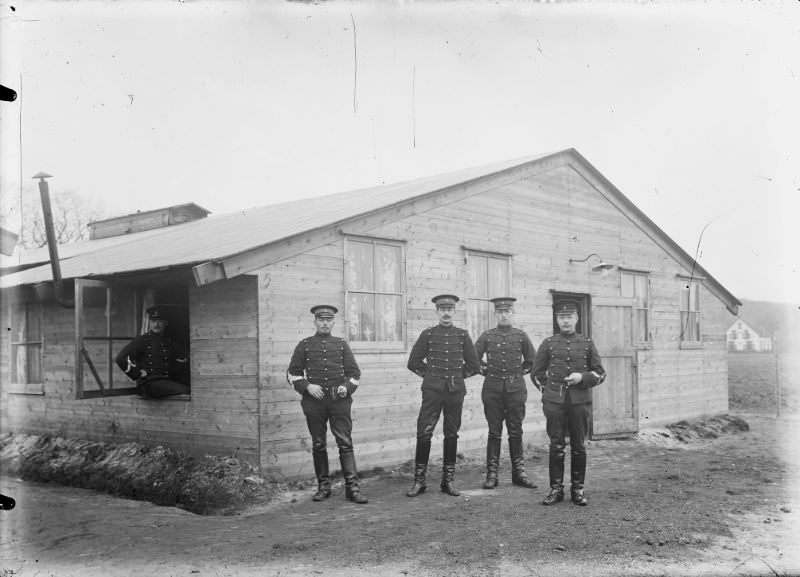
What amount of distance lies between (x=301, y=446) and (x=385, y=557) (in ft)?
9.97

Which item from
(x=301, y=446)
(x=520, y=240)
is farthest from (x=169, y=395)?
(x=520, y=240)

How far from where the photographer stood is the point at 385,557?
570cm

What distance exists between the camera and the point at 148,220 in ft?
59.1

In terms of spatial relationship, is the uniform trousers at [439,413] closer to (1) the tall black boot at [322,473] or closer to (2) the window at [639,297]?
(1) the tall black boot at [322,473]

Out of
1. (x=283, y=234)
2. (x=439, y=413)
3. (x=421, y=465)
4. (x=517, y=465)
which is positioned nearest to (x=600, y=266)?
(x=517, y=465)

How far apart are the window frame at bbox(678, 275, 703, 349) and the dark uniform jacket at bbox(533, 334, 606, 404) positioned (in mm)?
8052

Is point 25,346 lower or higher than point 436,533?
higher

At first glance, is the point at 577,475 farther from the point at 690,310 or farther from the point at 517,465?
the point at 690,310

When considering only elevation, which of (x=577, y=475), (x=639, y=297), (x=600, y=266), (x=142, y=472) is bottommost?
(x=142, y=472)

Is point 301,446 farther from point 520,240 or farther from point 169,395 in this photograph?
point 520,240

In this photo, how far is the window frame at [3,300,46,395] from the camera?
473 inches

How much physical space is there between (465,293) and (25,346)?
7424mm

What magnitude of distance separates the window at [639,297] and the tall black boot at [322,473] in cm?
790

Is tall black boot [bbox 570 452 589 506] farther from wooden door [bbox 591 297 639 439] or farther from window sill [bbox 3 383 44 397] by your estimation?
window sill [bbox 3 383 44 397]
